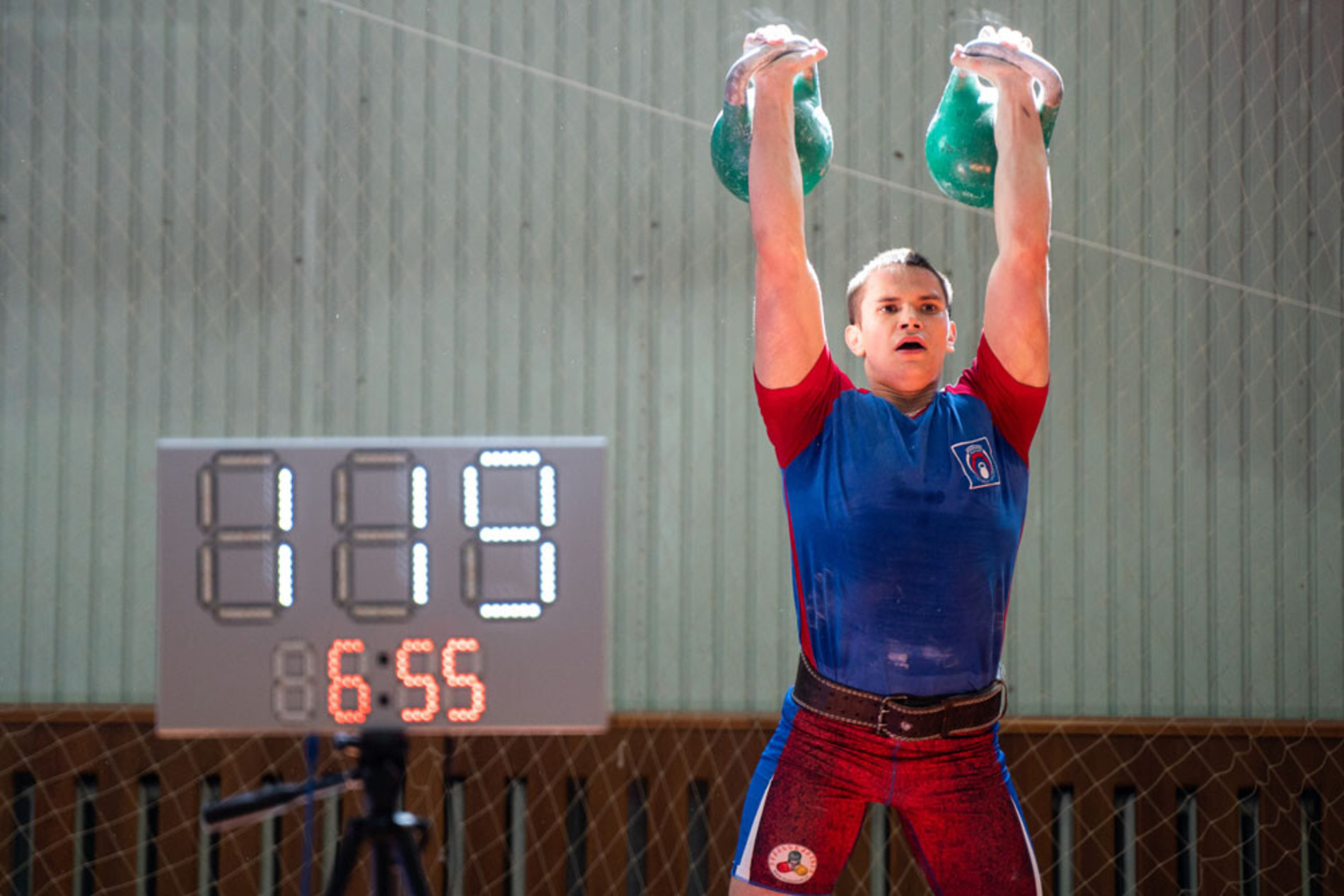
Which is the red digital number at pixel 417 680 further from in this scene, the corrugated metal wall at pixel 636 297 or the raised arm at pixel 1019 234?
the corrugated metal wall at pixel 636 297

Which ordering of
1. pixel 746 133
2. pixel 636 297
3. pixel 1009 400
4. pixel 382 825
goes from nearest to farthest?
pixel 382 825 → pixel 1009 400 → pixel 746 133 → pixel 636 297

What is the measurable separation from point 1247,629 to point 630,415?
2.05 meters

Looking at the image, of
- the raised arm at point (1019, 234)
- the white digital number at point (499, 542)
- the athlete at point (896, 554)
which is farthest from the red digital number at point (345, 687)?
the raised arm at point (1019, 234)

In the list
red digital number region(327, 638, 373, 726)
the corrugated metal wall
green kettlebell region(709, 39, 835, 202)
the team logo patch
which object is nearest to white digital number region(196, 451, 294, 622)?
red digital number region(327, 638, 373, 726)

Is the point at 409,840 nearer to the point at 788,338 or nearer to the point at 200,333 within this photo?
the point at 788,338

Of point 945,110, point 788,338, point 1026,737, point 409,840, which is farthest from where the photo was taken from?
point 1026,737

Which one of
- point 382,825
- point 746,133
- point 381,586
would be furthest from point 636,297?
point 382,825

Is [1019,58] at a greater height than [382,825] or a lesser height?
greater

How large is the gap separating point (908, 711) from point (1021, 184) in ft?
2.98

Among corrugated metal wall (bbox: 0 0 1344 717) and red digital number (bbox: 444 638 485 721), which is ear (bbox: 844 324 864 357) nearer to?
red digital number (bbox: 444 638 485 721)

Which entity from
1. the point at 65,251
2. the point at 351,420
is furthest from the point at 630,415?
the point at 65,251

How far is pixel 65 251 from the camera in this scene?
382 centimetres

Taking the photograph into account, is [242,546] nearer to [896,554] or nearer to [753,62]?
[896,554]

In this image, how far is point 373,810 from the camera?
6.30 feet
